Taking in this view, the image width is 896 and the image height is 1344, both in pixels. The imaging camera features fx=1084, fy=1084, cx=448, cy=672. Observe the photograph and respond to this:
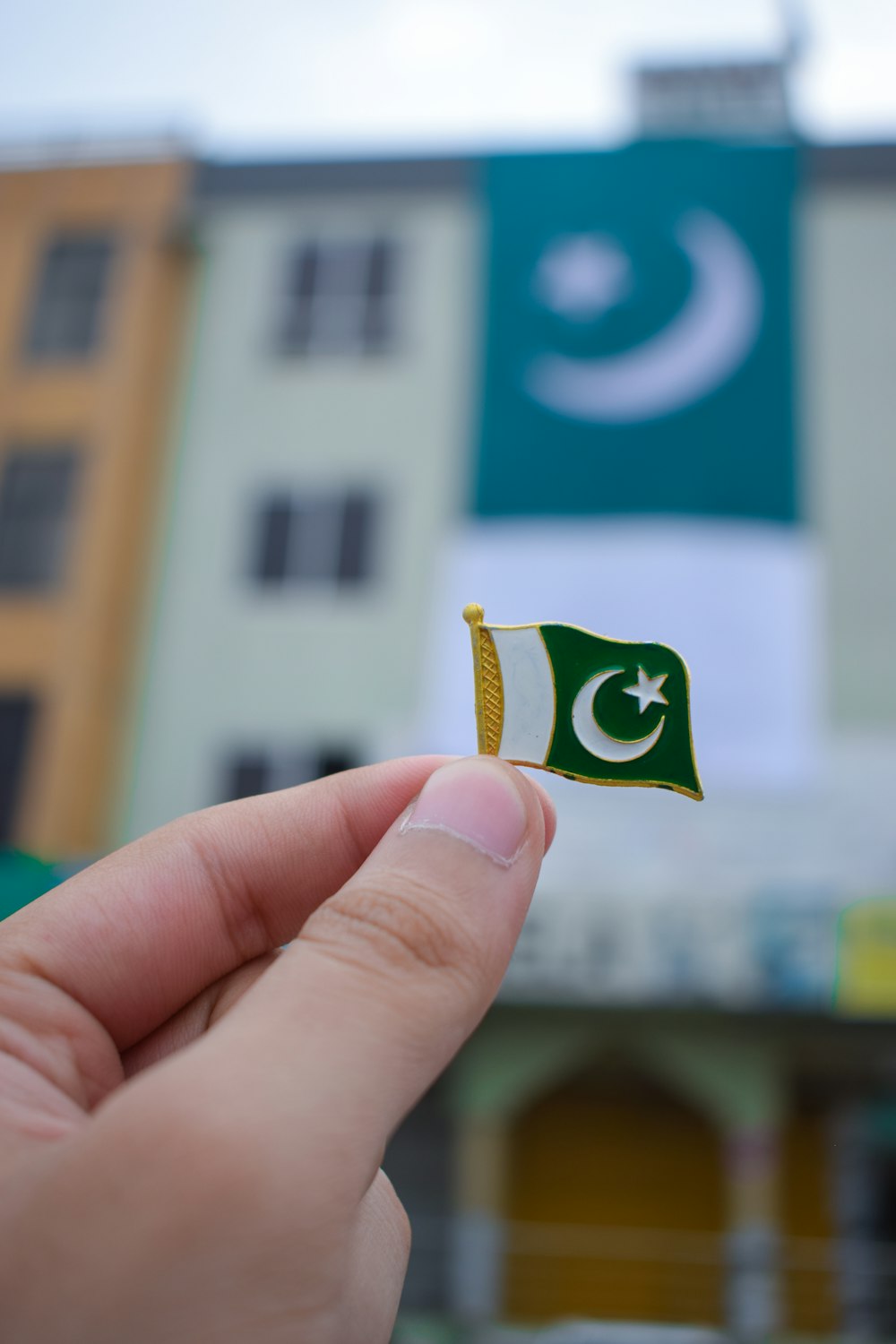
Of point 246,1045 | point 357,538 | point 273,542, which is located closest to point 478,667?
point 246,1045

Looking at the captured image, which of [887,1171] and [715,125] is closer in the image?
[887,1171]

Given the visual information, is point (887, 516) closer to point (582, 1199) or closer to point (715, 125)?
point (715, 125)

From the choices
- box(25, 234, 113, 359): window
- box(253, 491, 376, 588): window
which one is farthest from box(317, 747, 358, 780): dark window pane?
box(25, 234, 113, 359): window

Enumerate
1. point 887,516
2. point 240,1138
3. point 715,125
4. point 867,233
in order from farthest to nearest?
point 715,125, point 867,233, point 887,516, point 240,1138

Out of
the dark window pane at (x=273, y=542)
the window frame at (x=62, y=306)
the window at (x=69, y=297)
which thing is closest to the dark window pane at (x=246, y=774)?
the dark window pane at (x=273, y=542)

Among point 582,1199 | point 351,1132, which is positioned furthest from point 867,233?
point 351,1132

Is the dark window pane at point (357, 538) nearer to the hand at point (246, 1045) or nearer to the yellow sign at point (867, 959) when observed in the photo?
the yellow sign at point (867, 959)

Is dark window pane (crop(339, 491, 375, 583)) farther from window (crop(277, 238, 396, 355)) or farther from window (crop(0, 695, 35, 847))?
window (crop(0, 695, 35, 847))
